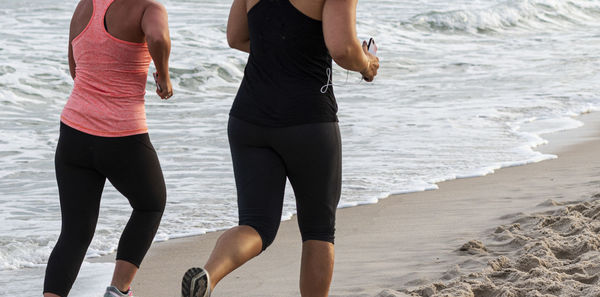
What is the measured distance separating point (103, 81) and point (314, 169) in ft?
3.00

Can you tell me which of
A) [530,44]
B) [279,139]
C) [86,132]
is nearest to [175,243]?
[86,132]

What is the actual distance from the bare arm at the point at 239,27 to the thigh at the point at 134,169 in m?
0.60

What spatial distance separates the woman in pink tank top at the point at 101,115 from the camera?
9.68ft

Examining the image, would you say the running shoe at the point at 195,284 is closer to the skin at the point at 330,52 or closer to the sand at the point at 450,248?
the skin at the point at 330,52

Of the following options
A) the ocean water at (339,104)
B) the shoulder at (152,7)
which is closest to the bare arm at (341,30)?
the shoulder at (152,7)

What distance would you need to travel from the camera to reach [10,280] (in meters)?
4.20

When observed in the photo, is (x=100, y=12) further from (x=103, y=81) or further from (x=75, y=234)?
(x=75, y=234)

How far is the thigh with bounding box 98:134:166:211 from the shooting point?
2.99 meters

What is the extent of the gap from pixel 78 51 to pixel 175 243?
215 cm

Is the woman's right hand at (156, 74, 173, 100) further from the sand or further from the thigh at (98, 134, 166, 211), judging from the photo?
the sand

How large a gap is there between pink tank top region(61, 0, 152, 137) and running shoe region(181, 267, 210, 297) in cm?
91

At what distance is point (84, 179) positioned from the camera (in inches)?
118

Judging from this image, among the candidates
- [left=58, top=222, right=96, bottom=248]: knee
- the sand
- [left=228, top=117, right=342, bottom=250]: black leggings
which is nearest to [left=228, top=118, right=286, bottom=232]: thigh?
[left=228, top=117, right=342, bottom=250]: black leggings

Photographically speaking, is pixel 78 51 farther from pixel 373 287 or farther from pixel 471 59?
pixel 471 59
